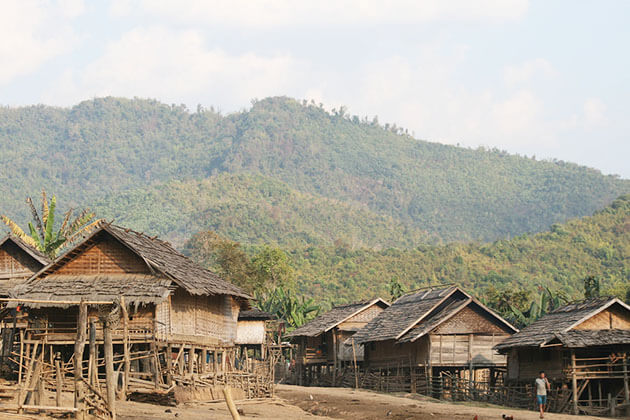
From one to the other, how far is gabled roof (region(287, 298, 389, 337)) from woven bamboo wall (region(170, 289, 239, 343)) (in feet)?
48.7

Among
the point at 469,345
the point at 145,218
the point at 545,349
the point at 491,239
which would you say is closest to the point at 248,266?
the point at 469,345

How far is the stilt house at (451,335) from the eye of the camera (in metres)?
42.5

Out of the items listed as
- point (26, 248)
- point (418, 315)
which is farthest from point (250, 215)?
point (26, 248)

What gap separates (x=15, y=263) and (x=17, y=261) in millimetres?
122

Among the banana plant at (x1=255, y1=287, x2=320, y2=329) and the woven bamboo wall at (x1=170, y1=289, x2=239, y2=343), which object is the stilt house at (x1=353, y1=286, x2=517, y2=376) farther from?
the banana plant at (x1=255, y1=287, x2=320, y2=329)

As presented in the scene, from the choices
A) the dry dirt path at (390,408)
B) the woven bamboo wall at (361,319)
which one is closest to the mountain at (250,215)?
the woven bamboo wall at (361,319)

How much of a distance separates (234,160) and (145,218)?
60.3m

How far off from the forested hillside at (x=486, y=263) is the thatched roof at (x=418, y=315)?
40052 mm

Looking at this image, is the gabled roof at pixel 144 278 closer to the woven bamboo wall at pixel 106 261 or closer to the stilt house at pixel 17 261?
the woven bamboo wall at pixel 106 261

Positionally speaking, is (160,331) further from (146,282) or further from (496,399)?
(496,399)

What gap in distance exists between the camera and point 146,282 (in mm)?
31438

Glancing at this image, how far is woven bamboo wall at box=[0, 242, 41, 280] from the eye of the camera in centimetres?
3603

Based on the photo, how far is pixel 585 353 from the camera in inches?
1374

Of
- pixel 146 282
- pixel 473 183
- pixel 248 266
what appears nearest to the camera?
pixel 146 282
